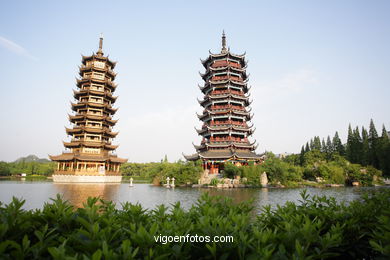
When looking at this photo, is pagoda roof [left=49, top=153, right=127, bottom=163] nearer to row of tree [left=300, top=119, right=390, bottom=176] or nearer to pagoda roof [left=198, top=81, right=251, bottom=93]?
pagoda roof [left=198, top=81, right=251, bottom=93]

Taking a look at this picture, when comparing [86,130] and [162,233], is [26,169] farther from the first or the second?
[162,233]

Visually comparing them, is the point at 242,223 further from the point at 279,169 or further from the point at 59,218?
the point at 279,169

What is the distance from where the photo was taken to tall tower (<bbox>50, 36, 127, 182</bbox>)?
37.8m

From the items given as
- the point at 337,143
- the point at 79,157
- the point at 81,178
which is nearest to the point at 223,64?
the point at 79,157

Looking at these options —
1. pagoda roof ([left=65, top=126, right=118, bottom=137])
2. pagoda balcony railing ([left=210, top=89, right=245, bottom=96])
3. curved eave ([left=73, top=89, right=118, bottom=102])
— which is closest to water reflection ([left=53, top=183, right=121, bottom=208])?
pagoda roof ([left=65, top=126, right=118, bottom=137])

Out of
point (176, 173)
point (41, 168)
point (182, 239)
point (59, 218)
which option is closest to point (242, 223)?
point (182, 239)

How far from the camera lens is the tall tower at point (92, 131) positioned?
3784 cm

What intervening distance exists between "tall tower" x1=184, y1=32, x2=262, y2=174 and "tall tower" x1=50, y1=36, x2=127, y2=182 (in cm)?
1412

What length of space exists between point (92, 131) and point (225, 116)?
2236 cm

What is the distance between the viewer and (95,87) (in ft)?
140

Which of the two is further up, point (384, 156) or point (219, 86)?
point (219, 86)

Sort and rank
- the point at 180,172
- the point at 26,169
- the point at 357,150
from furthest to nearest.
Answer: the point at 26,169 → the point at 357,150 → the point at 180,172

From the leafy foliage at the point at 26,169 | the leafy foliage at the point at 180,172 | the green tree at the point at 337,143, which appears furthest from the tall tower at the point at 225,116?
the leafy foliage at the point at 26,169

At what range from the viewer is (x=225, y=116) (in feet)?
130
